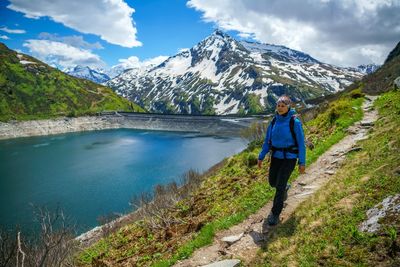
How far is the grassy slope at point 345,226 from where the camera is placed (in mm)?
7395

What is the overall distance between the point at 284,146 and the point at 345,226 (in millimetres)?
3196

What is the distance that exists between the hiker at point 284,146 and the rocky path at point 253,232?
800mm

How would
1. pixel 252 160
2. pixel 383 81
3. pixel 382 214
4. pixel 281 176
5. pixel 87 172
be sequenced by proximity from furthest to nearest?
pixel 87 172 < pixel 383 81 < pixel 252 160 < pixel 281 176 < pixel 382 214

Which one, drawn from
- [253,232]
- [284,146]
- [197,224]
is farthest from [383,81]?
[253,232]

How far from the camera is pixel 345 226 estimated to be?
8766mm

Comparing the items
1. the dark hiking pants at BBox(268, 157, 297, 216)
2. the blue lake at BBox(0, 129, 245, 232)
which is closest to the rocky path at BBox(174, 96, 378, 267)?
the dark hiking pants at BBox(268, 157, 297, 216)

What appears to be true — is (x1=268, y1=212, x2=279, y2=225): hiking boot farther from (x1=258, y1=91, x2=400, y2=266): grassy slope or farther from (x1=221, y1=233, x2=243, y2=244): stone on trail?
(x1=221, y1=233, x2=243, y2=244): stone on trail

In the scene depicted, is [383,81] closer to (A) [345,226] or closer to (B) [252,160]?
(B) [252,160]

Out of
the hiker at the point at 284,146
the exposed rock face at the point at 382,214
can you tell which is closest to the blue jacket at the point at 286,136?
the hiker at the point at 284,146

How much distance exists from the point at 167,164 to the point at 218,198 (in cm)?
8986

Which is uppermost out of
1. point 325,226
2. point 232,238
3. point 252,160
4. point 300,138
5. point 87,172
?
point 300,138

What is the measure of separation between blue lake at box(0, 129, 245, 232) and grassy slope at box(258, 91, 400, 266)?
2878cm

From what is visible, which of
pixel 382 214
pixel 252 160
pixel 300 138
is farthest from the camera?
pixel 252 160

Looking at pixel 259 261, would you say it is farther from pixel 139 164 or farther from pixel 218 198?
pixel 139 164
